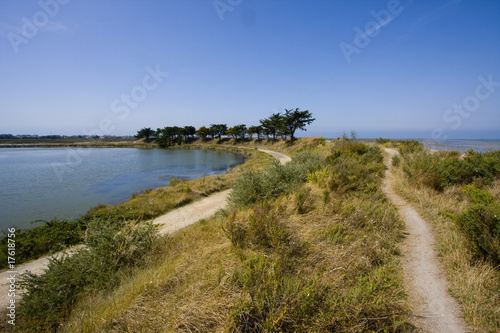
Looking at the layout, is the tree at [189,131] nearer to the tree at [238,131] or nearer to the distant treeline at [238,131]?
the distant treeline at [238,131]

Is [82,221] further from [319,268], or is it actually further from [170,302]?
[319,268]

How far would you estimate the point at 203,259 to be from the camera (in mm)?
3639

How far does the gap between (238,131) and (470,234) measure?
7269 centimetres

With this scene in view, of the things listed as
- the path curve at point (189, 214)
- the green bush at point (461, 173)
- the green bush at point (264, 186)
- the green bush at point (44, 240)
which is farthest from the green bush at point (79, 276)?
the green bush at point (461, 173)

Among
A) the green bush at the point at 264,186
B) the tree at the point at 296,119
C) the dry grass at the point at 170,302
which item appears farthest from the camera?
the tree at the point at 296,119

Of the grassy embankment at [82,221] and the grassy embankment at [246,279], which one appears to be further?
the grassy embankment at [82,221]

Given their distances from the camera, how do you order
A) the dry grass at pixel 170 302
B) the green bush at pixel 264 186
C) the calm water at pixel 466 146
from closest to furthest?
the dry grass at pixel 170 302 → the green bush at pixel 264 186 → the calm water at pixel 466 146

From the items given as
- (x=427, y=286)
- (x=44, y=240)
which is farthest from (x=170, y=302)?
(x=44, y=240)

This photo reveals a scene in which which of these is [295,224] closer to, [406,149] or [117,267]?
[117,267]

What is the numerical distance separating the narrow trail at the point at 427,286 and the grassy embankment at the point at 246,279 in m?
0.20

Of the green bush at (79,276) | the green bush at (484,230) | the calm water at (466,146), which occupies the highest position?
the calm water at (466,146)

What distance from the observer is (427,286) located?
9.85ft

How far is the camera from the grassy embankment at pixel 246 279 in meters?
2.32

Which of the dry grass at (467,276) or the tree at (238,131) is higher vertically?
the tree at (238,131)
